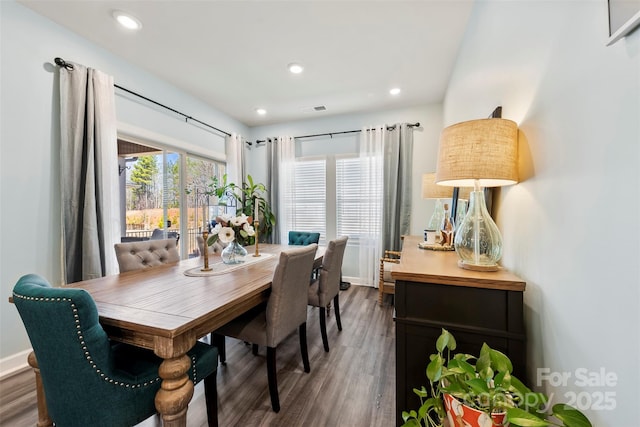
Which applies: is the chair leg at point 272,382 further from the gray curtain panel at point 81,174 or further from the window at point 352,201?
the window at point 352,201

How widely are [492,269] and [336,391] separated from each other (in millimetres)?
1287

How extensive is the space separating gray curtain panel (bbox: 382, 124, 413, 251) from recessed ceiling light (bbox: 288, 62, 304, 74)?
1.67 metres

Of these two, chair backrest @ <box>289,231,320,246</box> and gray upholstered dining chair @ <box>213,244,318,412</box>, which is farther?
chair backrest @ <box>289,231,320,246</box>

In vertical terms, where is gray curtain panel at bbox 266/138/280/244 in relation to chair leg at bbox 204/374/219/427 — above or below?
above

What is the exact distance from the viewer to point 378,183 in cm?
394

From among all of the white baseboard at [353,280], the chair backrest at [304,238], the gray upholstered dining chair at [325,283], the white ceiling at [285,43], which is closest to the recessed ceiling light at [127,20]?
the white ceiling at [285,43]

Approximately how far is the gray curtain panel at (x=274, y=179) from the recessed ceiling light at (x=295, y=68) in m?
1.69

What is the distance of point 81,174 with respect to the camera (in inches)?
89.1

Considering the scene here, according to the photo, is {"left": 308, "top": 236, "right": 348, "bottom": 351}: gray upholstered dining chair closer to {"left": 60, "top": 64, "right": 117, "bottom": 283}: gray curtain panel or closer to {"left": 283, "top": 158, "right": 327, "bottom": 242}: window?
{"left": 60, "top": 64, "right": 117, "bottom": 283}: gray curtain panel

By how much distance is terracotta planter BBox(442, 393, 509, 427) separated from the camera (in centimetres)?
66

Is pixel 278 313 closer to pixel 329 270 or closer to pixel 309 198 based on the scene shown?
pixel 329 270

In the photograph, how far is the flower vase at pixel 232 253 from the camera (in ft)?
7.09

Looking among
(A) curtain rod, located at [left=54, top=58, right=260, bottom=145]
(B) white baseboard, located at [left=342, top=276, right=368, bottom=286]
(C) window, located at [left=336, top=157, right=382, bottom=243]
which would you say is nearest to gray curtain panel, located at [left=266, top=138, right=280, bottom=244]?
(A) curtain rod, located at [left=54, top=58, right=260, bottom=145]

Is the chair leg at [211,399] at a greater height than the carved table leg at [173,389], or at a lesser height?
lesser
